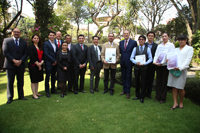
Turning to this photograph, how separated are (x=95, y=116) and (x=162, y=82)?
2.42m

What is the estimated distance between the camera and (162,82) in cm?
470

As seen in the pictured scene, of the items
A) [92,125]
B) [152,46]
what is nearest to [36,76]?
[92,125]

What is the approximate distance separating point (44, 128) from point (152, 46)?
394 cm

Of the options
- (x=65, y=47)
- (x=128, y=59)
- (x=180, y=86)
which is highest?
(x=65, y=47)

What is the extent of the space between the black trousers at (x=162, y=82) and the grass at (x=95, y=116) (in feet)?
0.88

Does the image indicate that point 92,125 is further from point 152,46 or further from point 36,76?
point 152,46

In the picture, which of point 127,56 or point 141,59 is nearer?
point 141,59

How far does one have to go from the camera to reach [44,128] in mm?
3141

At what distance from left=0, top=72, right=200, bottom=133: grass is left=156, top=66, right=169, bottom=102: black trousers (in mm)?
269

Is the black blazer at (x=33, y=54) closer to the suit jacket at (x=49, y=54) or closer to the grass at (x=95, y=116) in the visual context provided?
the suit jacket at (x=49, y=54)

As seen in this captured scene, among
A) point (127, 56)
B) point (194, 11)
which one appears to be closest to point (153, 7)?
point (194, 11)

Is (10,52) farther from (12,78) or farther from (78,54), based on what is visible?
(78,54)

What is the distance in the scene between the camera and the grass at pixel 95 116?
125 inches

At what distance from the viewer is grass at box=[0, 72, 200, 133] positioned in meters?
3.16
